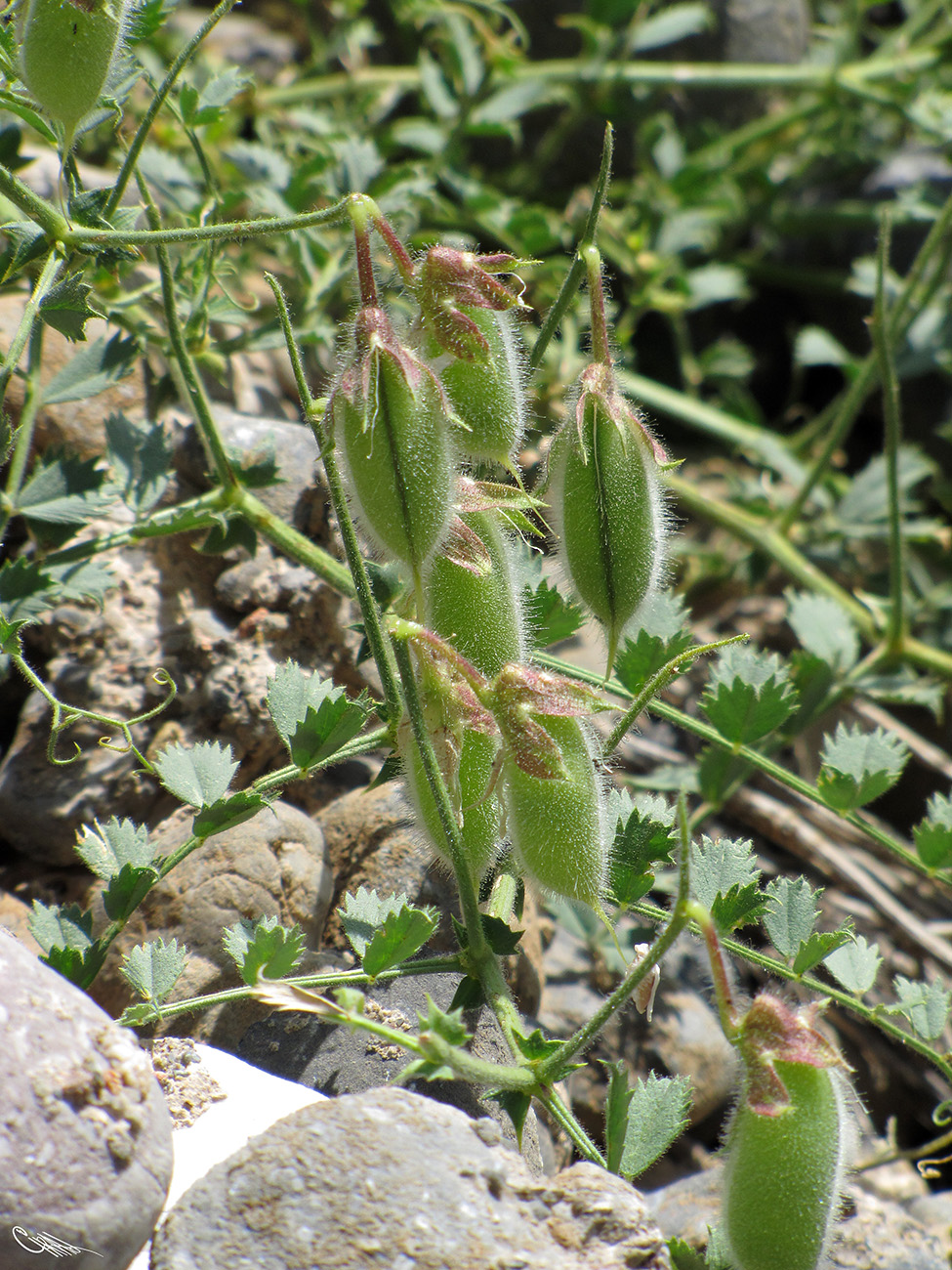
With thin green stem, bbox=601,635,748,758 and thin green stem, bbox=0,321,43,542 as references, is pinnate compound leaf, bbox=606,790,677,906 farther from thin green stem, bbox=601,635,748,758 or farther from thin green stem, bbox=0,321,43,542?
thin green stem, bbox=0,321,43,542

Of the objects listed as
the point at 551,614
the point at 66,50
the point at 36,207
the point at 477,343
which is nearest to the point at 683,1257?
the point at 551,614

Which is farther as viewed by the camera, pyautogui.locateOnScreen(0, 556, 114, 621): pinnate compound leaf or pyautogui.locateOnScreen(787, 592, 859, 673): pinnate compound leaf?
pyautogui.locateOnScreen(787, 592, 859, 673): pinnate compound leaf

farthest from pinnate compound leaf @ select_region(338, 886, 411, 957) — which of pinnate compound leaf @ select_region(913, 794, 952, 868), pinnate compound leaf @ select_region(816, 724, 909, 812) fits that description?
pinnate compound leaf @ select_region(913, 794, 952, 868)

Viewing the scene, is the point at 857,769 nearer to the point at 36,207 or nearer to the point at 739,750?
the point at 739,750

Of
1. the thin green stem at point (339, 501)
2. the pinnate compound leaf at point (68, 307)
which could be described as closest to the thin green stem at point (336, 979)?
the thin green stem at point (339, 501)

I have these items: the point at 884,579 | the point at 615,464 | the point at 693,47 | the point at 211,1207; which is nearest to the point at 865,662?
the point at 884,579

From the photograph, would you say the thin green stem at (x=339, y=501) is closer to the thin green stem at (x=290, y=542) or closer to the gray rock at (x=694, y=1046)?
the thin green stem at (x=290, y=542)
